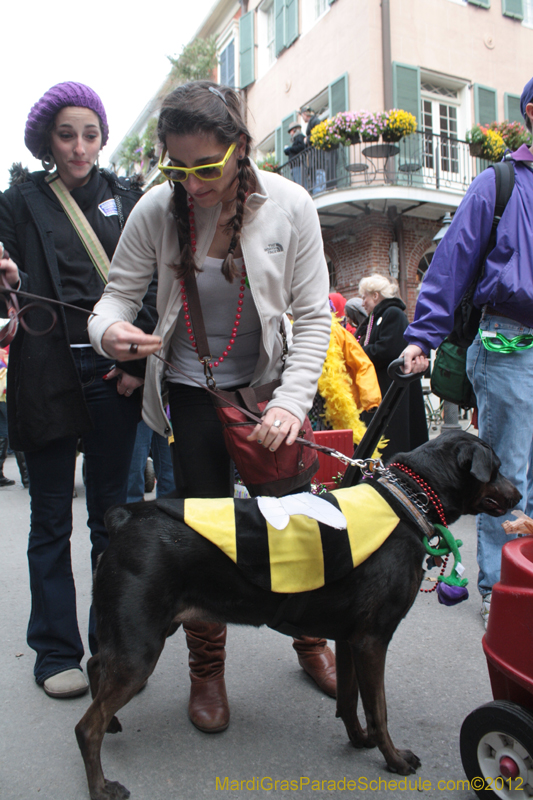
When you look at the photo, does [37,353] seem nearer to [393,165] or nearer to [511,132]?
[393,165]

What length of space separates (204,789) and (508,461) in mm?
1908

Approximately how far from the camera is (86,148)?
236 cm

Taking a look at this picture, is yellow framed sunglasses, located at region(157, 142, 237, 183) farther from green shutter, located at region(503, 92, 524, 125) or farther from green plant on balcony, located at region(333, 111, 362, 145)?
green shutter, located at region(503, 92, 524, 125)

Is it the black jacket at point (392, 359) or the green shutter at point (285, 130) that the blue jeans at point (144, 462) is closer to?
the black jacket at point (392, 359)

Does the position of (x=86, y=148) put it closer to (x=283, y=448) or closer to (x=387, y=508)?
(x=283, y=448)

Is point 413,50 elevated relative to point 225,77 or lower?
lower

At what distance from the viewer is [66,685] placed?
2.40 meters

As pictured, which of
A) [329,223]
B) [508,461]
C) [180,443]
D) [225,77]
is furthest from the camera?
[225,77]

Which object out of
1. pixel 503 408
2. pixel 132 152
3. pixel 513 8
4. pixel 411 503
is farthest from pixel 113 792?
pixel 132 152

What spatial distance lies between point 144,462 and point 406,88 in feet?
42.5

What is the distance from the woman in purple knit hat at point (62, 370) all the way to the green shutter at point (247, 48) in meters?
18.3

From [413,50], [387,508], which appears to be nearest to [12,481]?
[387,508]

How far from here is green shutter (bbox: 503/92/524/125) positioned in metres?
15.3

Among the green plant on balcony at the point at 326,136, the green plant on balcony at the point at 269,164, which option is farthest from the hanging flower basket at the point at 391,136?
the green plant on balcony at the point at 269,164
